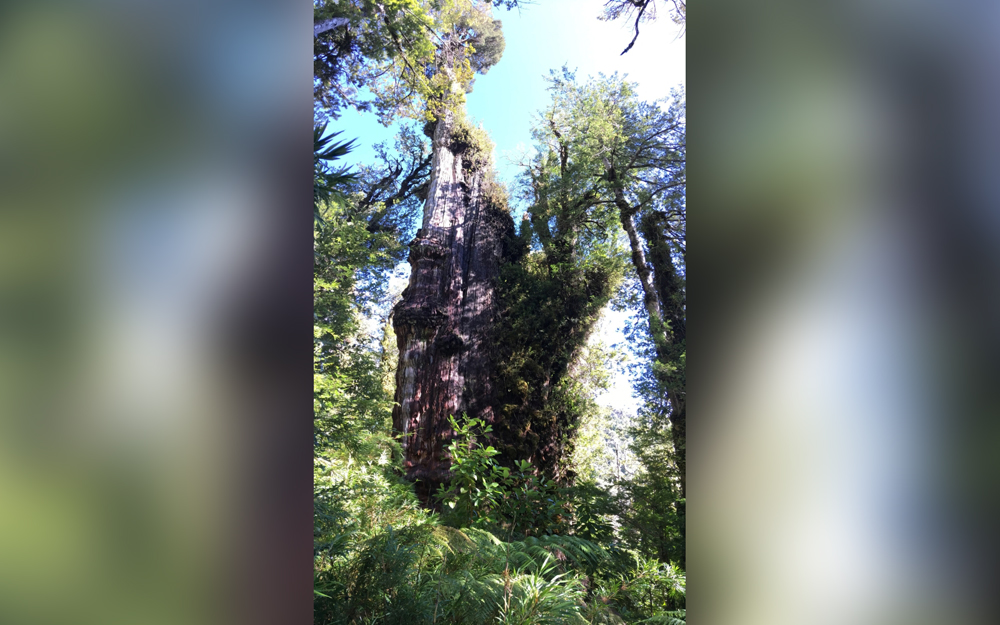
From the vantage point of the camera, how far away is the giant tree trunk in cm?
231

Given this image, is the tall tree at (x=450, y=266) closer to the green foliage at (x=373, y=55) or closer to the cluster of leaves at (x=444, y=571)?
the green foliage at (x=373, y=55)

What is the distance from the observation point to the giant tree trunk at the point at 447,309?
231 cm

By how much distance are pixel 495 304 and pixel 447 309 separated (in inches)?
10.5

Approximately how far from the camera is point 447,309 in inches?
96.1

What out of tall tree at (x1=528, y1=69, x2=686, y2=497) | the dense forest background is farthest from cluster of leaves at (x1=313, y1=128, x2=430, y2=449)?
tall tree at (x1=528, y1=69, x2=686, y2=497)

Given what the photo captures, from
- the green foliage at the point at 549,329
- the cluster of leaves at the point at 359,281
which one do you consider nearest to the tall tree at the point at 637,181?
the green foliage at the point at 549,329
